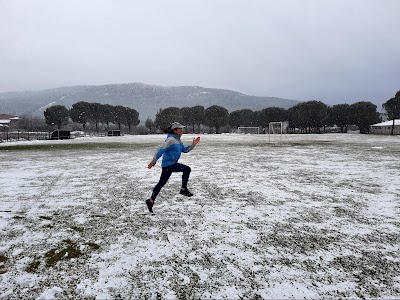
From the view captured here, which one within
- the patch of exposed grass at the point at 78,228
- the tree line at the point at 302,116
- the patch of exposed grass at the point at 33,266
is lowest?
the patch of exposed grass at the point at 33,266

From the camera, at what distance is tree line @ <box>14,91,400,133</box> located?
89250 millimetres

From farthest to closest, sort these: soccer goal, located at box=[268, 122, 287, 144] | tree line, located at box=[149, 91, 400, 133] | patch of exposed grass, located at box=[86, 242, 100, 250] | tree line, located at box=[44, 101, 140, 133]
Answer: tree line, located at box=[44, 101, 140, 133], tree line, located at box=[149, 91, 400, 133], soccer goal, located at box=[268, 122, 287, 144], patch of exposed grass, located at box=[86, 242, 100, 250]

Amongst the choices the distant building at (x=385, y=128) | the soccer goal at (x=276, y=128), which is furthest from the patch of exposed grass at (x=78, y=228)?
the distant building at (x=385, y=128)

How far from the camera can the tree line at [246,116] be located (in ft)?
293

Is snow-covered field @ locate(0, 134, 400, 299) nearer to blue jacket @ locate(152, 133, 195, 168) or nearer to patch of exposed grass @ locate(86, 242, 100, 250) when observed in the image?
patch of exposed grass @ locate(86, 242, 100, 250)

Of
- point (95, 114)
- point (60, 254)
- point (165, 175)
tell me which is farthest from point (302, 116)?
point (60, 254)

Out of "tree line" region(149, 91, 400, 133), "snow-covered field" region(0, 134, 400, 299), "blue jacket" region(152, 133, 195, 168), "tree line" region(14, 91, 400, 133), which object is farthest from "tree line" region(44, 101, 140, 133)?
"blue jacket" region(152, 133, 195, 168)

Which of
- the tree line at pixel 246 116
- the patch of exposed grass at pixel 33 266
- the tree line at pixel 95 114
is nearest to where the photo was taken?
the patch of exposed grass at pixel 33 266

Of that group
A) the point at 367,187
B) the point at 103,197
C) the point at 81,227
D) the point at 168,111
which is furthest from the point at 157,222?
the point at 168,111

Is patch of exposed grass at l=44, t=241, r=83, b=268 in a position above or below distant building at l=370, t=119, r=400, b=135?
below

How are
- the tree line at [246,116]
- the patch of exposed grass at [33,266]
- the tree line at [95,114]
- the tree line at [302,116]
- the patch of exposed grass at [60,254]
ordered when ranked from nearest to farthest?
1. the patch of exposed grass at [33,266]
2. the patch of exposed grass at [60,254]
3. the tree line at [302,116]
4. the tree line at [246,116]
5. the tree line at [95,114]

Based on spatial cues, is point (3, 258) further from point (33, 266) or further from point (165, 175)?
point (165, 175)

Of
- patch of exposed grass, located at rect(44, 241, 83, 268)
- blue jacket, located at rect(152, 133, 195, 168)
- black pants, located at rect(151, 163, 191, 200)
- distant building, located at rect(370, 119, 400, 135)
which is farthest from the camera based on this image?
distant building, located at rect(370, 119, 400, 135)

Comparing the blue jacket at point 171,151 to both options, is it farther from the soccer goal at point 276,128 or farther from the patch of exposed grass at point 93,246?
the soccer goal at point 276,128
